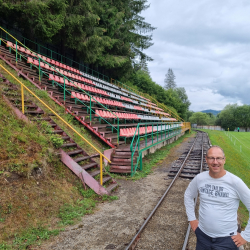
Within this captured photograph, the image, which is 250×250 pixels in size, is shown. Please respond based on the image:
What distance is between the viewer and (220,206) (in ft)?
6.47

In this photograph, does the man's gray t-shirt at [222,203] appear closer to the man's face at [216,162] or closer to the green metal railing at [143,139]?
the man's face at [216,162]

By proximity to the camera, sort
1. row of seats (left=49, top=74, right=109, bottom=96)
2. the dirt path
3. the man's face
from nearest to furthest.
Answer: the man's face
the dirt path
row of seats (left=49, top=74, right=109, bottom=96)

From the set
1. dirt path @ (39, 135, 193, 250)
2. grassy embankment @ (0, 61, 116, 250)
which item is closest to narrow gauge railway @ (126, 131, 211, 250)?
dirt path @ (39, 135, 193, 250)

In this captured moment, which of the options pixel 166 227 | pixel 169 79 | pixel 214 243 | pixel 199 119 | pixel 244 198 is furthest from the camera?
pixel 199 119

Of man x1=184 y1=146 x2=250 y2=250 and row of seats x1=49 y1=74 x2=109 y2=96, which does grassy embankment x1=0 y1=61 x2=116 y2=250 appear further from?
row of seats x1=49 y1=74 x2=109 y2=96

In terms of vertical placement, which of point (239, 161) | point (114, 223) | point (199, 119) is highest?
point (199, 119)

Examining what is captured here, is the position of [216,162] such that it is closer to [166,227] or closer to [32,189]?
[166,227]

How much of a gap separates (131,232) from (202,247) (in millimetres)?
2315

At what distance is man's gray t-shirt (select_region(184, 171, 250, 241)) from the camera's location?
188cm

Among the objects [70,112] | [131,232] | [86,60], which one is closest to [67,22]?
[86,60]

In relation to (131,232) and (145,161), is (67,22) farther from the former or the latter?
(131,232)

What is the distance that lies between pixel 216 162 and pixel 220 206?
0.45m

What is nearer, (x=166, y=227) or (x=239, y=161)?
(x=166, y=227)

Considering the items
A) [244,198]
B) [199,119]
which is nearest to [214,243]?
[244,198]
